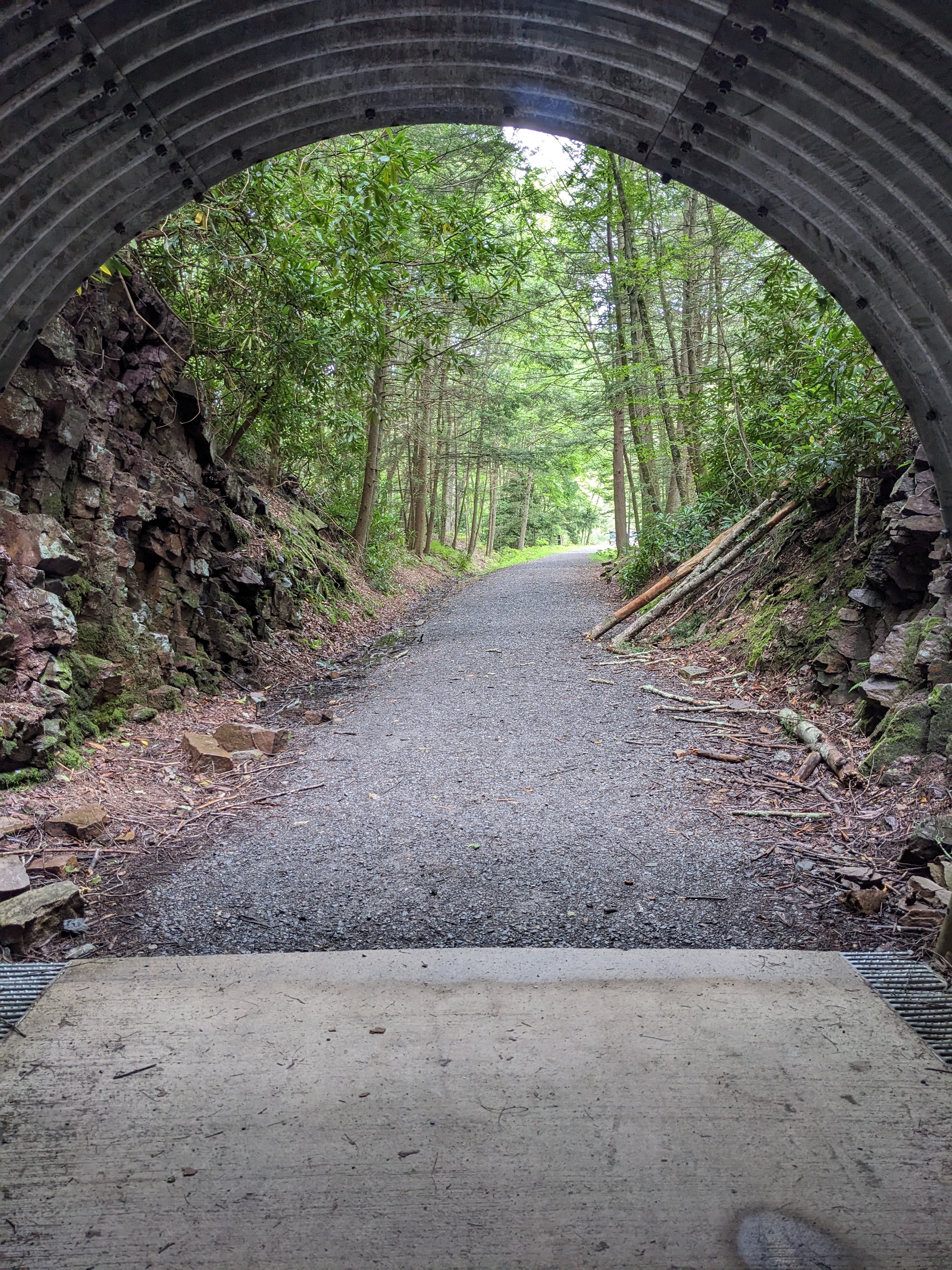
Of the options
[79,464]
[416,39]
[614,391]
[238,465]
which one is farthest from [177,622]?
[614,391]

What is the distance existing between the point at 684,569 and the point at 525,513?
2910 centimetres

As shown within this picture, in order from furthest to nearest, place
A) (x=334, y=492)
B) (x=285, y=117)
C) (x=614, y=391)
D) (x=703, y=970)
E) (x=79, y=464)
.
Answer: (x=334, y=492), (x=614, y=391), (x=79, y=464), (x=703, y=970), (x=285, y=117)

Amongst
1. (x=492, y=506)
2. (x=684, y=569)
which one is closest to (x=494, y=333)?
(x=492, y=506)

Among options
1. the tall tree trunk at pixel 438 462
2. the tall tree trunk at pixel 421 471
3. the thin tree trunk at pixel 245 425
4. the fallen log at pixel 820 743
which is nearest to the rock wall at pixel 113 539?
the thin tree trunk at pixel 245 425

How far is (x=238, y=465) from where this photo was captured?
12086 millimetres

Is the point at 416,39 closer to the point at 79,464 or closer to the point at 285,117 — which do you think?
the point at 285,117

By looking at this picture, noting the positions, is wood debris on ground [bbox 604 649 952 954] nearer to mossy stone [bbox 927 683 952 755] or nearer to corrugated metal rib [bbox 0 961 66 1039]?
mossy stone [bbox 927 683 952 755]

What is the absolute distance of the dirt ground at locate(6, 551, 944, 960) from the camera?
11.2ft

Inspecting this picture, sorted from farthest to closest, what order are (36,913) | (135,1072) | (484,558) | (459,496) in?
(459,496) < (484,558) < (36,913) < (135,1072)

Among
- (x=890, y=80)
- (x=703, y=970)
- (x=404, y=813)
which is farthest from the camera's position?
(x=404, y=813)

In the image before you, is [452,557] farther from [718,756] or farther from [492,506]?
[718,756]

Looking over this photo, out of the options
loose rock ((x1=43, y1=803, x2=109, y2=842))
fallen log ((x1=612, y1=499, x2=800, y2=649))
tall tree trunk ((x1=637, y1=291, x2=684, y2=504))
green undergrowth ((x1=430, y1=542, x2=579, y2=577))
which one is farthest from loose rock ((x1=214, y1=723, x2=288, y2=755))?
green undergrowth ((x1=430, y1=542, x2=579, y2=577))

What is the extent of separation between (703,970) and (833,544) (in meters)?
5.79

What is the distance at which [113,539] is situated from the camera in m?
6.70
